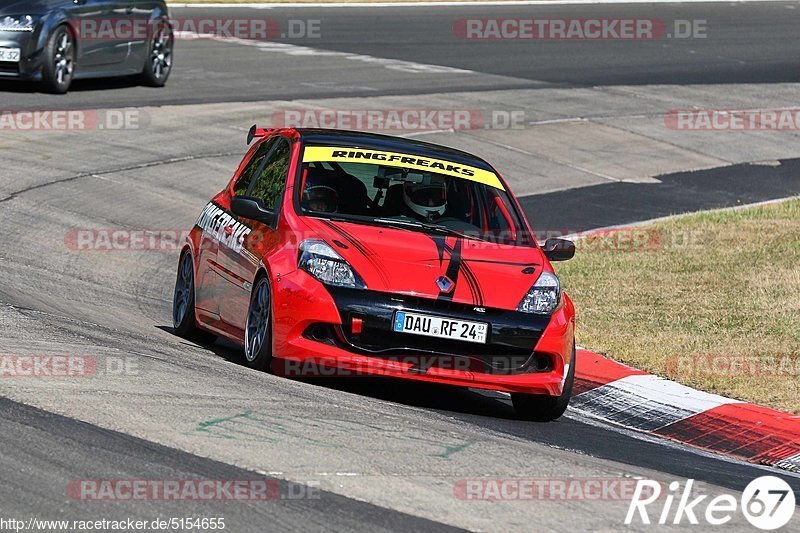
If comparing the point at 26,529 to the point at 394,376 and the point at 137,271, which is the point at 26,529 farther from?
the point at 137,271

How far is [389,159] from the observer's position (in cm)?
973

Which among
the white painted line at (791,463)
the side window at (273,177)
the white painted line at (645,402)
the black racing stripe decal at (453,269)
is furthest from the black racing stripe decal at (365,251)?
the white painted line at (791,463)

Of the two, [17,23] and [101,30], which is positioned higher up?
[17,23]

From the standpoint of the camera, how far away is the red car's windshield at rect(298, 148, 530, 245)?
9328 millimetres

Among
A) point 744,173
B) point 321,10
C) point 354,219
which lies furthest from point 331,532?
point 321,10

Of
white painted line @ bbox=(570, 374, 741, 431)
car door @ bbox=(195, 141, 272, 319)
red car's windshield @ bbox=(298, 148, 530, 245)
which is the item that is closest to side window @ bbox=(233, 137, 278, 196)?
car door @ bbox=(195, 141, 272, 319)

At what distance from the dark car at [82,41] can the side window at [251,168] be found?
387 inches

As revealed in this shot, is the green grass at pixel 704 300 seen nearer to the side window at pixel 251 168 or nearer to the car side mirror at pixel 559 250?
the car side mirror at pixel 559 250

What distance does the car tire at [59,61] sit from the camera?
64.7ft

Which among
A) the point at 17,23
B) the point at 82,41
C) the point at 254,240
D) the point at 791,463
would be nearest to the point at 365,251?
the point at 254,240

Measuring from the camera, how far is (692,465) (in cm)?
798

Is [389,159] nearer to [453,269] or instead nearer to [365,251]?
[365,251]

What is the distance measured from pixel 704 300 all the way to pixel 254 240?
15.9ft

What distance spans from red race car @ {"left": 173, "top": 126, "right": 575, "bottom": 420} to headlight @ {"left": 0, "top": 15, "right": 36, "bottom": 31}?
1009 cm
